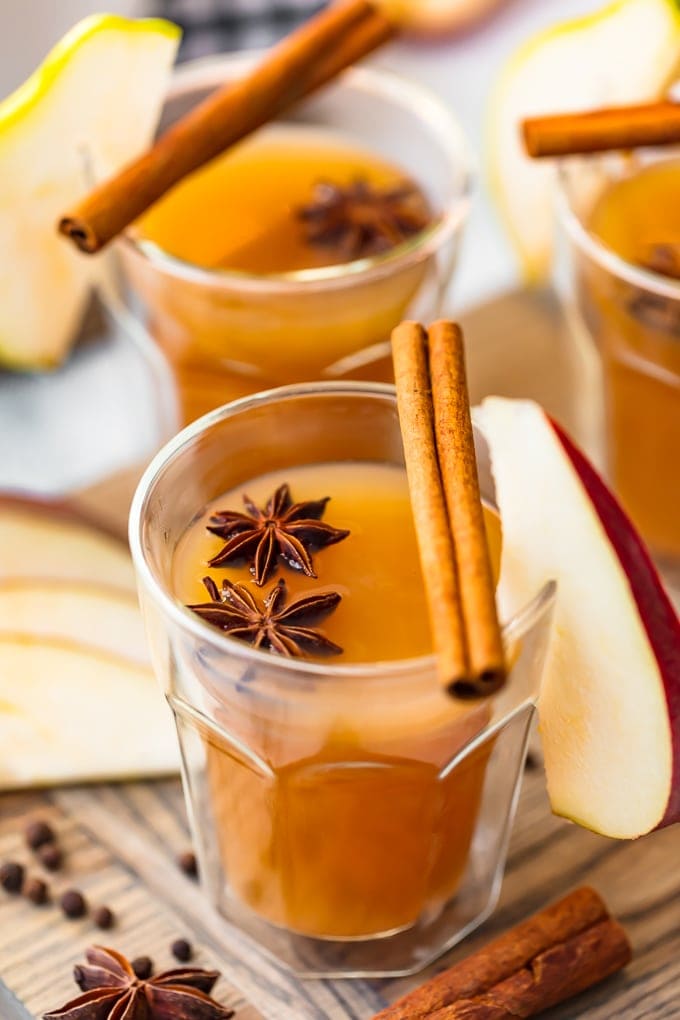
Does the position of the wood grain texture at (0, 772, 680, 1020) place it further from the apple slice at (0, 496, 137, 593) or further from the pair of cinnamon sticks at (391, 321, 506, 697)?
the pair of cinnamon sticks at (391, 321, 506, 697)

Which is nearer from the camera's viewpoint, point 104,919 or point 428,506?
point 428,506

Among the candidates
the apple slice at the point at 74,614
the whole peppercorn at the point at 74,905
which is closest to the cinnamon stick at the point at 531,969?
the whole peppercorn at the point at 74,905

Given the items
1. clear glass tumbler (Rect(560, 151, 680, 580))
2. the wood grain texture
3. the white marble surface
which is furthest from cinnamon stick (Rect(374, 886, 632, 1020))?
the white marble surface

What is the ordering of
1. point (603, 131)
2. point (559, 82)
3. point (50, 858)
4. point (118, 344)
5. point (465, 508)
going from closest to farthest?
point (465, 508)
point (50, 858)
point (603, 131)
point (559, 82)
point (118, 344)

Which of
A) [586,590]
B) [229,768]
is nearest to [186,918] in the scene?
[229,768]

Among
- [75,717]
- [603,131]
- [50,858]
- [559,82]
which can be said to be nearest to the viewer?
[50,858]

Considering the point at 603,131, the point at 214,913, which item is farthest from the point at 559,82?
the point at 214,913

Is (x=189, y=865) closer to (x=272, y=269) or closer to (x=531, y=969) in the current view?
(x=531, y=969)
